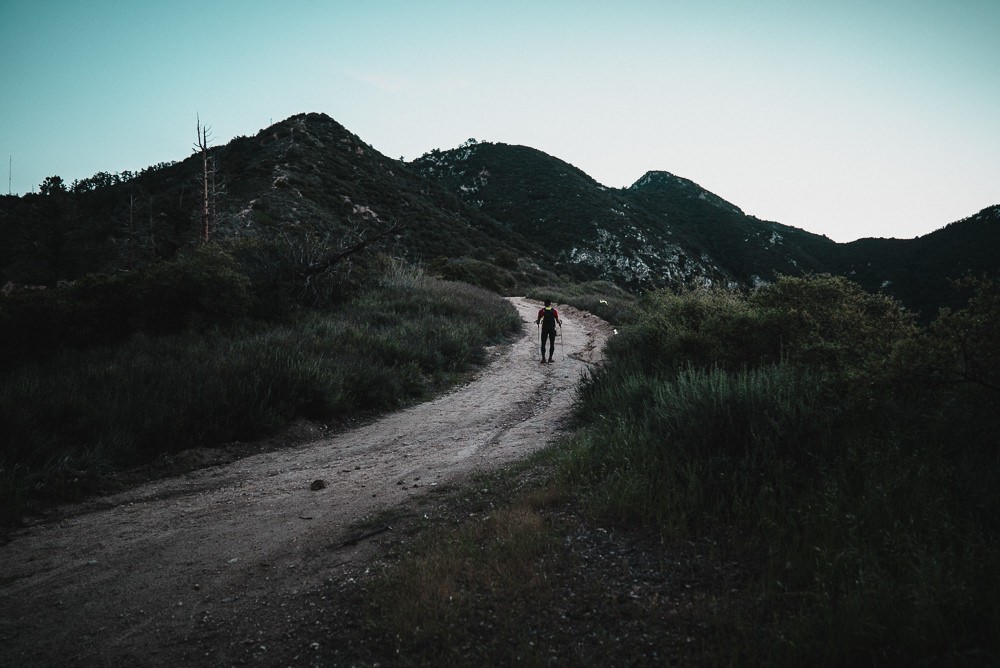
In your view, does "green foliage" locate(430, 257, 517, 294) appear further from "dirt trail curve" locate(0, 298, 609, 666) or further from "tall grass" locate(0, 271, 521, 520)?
"dirt trail curve" locate(0, 298, 609, 666)

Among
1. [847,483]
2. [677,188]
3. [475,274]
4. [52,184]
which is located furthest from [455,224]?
A: [677,188]

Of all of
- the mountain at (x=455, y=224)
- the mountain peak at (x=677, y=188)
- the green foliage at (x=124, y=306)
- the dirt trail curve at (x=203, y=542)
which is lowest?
the dirt trail curve at (x=203, y=542)

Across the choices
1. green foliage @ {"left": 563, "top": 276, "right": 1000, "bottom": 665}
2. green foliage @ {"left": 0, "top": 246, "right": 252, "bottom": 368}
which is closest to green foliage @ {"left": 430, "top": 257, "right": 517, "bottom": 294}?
green foliage @ {"left": 0, "top": 246, "right": 252, "bottom": 368}

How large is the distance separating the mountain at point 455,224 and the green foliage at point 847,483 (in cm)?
602

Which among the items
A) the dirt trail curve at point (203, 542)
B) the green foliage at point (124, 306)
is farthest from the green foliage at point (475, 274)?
the dirt trail curve at point (203, 542)

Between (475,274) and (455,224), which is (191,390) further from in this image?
(455,224)

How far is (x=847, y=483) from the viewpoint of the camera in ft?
9.72

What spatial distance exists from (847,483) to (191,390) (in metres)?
7.62

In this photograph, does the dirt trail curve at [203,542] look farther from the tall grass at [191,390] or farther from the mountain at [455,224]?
the mountain at [455,224]

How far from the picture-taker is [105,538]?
3789mm

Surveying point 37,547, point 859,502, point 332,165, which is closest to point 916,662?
point 859,502

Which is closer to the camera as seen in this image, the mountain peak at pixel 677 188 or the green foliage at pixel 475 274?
the green foliage at pixel 475 274

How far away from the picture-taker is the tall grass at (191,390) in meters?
4.77

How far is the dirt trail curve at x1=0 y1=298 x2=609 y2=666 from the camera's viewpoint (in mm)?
2693
